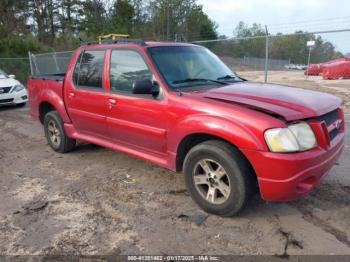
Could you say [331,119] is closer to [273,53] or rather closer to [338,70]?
[338,70]

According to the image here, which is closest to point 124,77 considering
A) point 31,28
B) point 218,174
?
point 218,174

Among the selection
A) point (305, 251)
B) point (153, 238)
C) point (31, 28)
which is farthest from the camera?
point (31, 28)

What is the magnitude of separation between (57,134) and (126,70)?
2.23m

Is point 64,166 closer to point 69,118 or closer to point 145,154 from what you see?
point 69,118

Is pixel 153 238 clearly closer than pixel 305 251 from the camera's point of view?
No

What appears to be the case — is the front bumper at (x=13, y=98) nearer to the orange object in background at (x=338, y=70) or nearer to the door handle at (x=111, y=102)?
the door handle at (x=111, y=102)

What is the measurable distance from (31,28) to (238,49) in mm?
20682

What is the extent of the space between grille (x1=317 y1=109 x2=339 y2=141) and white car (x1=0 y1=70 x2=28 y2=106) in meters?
9.97

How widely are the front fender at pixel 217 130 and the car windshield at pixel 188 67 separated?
22.0 inches

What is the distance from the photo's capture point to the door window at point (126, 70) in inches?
170

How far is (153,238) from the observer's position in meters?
3.34

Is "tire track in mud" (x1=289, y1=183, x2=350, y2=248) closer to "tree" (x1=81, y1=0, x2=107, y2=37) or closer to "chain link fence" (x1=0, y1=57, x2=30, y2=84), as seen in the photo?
"chain link fence" (x1=0, y1=57, x2=30, y2=84)

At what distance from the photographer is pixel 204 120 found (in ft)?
11.7

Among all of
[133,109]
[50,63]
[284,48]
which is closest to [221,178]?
[133,109]
